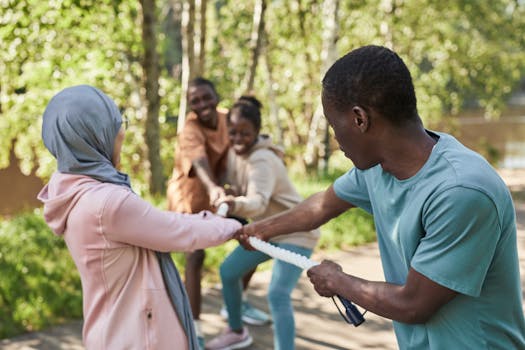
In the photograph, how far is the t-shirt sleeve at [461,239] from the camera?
158cm

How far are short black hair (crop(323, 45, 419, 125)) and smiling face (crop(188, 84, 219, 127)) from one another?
2.38 m

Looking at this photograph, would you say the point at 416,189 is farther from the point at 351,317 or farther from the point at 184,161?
the point at 184,161

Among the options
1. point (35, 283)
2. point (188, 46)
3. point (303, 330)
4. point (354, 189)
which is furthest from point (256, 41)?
point (354, 189)

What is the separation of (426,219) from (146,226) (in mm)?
1066

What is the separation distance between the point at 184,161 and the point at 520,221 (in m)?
6.00

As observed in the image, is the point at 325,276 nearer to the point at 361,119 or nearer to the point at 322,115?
the point at 361,119

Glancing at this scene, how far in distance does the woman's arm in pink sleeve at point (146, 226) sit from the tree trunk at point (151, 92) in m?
6.19

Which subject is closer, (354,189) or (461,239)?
(461,239)

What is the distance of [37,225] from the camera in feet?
22.2

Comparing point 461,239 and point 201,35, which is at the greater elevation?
point 201,35

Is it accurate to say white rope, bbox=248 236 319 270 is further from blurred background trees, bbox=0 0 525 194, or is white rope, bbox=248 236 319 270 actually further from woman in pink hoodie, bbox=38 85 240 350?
blurred background trees, bbox=0 0 525 194

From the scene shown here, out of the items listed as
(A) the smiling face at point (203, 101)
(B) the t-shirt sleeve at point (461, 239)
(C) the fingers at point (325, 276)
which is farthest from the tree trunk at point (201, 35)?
(B) the t-shirt sleeve at point (461, 239)

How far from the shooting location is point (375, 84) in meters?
1.70

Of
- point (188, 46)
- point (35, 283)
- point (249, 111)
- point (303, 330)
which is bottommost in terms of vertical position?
point (303, 330)
